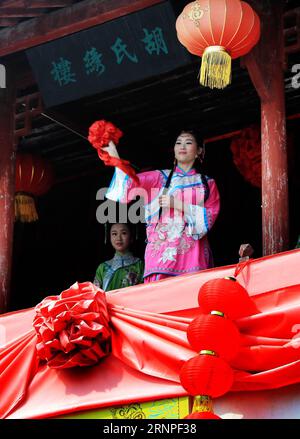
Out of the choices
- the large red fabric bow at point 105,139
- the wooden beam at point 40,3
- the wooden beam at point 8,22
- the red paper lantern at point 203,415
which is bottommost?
the red paper lantern at point 203,415

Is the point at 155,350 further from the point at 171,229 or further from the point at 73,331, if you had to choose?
the point at 171,229

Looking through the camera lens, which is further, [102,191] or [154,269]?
[102,191]

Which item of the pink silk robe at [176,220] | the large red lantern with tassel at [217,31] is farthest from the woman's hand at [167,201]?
the large red lantern with tassel at [217,31]

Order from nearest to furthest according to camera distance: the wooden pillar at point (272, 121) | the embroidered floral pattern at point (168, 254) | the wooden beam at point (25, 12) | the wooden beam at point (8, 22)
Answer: the wooden pillar at point (272, 121) → the embroidered floral pattern at point (168, 254) → the wooden beam at point (25, 12) → the wooden beam at point (8, 22)

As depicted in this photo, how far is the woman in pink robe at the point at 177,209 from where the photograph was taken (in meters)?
8.20

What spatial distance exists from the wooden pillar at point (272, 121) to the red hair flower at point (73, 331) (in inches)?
44.5

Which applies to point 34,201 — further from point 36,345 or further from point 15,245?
point 36,345

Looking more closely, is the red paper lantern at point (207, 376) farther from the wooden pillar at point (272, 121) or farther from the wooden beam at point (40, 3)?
the wooden beam at point (40, 3)

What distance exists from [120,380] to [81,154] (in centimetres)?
372

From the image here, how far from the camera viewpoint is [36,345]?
25.1ft

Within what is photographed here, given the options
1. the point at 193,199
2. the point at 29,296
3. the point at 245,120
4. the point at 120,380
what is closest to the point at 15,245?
the point at 29,296

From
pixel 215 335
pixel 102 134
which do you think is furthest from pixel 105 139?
pixel 215 335

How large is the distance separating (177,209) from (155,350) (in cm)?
134

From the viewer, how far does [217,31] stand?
25.0ft
